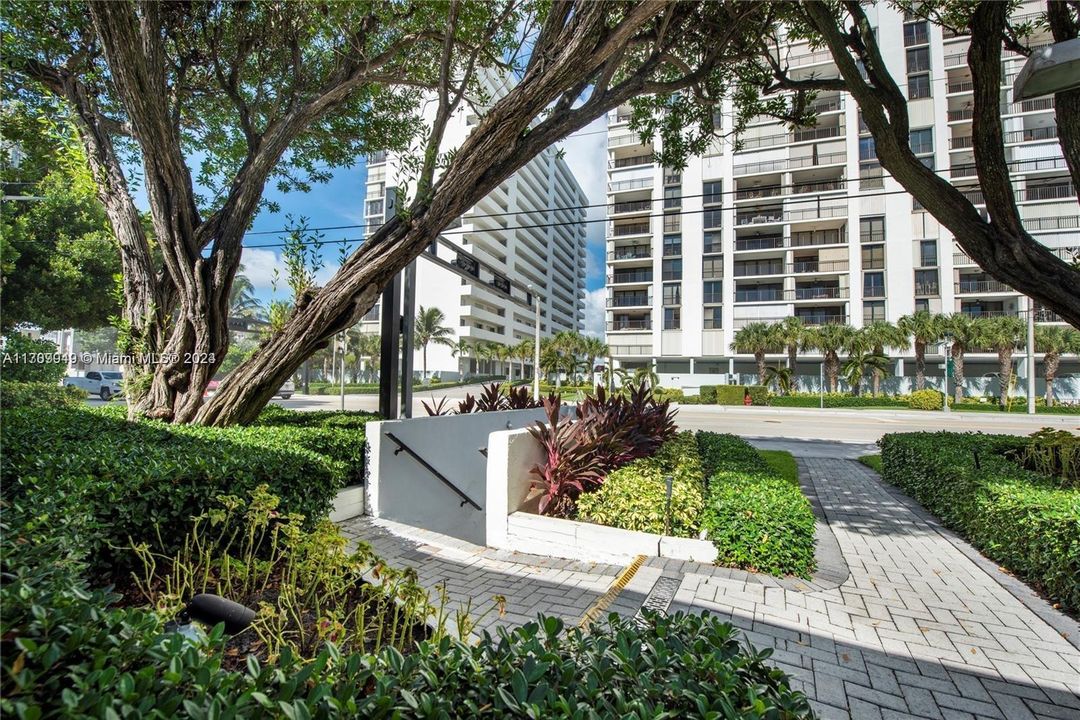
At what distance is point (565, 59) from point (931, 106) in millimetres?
41982

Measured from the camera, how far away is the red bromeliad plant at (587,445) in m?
5.21

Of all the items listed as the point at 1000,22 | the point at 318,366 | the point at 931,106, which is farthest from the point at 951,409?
the point at 318,366

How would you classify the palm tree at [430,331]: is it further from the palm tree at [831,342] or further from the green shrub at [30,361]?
the green shrub at [30,361]

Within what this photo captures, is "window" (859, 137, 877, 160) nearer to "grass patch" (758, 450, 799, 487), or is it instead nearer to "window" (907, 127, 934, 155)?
"window" (907, 127, 934, 155)

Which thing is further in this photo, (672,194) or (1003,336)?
(672,194)

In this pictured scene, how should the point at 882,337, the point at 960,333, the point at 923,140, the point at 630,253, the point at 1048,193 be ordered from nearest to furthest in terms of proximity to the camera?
the point at 960,333
the point at 1048,193
the point at 882,337
the point at 923,140
the point at 630,253

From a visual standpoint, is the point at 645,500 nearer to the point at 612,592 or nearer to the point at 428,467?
the point at 612,592

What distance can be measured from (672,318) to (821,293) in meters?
11.0

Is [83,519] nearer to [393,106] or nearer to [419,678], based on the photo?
[419,678]

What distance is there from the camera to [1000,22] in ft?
17.1

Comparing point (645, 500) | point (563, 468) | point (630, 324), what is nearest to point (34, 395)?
point (563, 468)

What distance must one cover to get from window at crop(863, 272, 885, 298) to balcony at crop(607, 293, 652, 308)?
1557cm

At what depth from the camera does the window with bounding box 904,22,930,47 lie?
3322cm

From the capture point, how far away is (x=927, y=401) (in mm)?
27625
